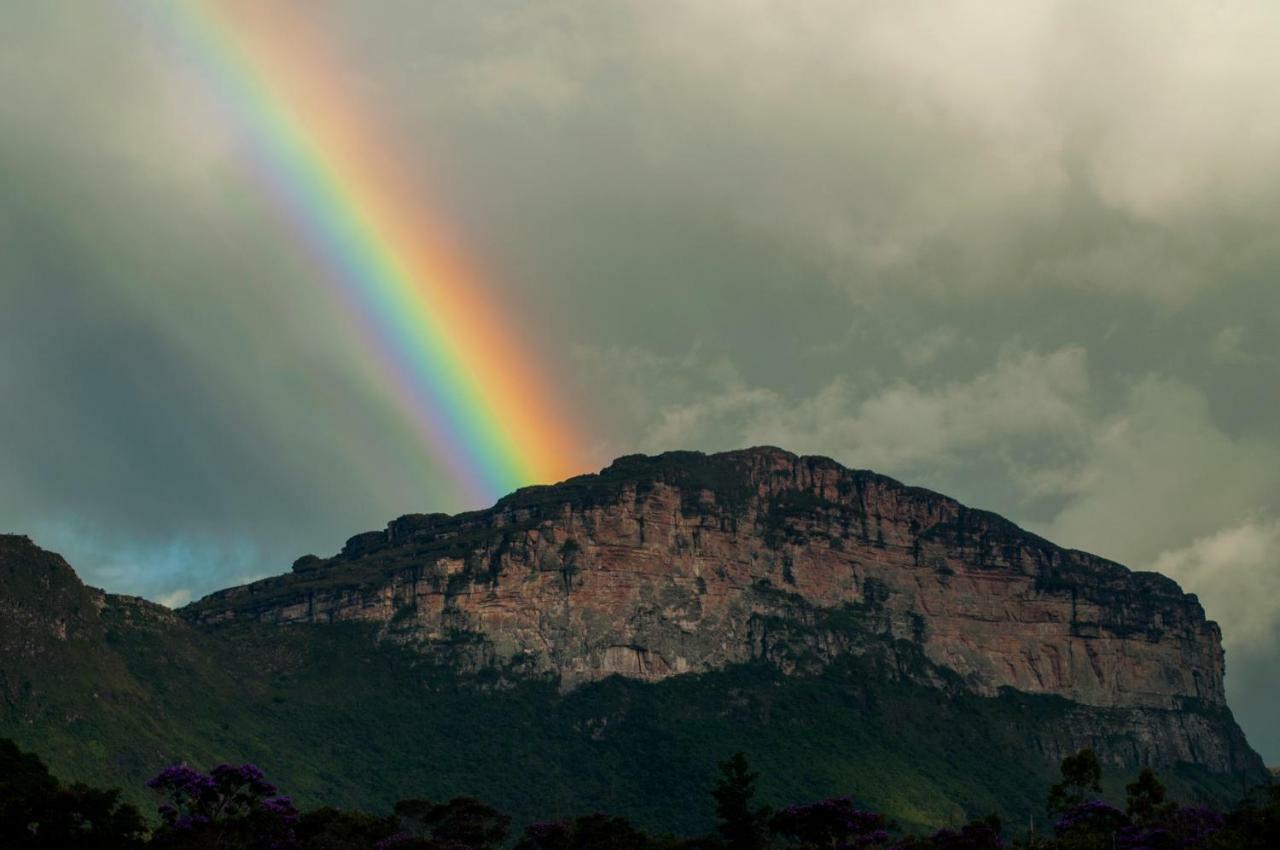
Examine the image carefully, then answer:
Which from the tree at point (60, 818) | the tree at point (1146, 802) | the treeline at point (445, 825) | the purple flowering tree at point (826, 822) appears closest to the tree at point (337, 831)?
the treeline at point (445, 825)

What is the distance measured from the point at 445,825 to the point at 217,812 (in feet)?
101

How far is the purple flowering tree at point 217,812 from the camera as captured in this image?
105 m

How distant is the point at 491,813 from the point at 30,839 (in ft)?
149

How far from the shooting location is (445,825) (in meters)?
137

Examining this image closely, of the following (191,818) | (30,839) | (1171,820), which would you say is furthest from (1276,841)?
(30,839)

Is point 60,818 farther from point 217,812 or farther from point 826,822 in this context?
point 826,822

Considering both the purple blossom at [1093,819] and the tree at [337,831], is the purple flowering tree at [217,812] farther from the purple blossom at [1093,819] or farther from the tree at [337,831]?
the purple blossom at [1093,819]

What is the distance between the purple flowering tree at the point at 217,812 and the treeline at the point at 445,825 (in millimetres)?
98

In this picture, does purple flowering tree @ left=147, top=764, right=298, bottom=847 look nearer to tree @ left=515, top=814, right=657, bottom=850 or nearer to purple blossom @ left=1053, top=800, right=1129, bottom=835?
tree @ left=515, top=814, right=657, bottom=850

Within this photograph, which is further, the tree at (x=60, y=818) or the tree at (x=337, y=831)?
the tree at (x=337, y=831)

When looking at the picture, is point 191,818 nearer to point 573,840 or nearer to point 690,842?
point 573,840

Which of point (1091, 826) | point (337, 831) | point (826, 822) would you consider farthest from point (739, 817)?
point (337, 831)

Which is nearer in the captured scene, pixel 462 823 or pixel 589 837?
pixel 462 823

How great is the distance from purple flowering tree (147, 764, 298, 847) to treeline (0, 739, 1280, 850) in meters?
0.10
